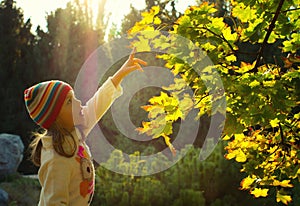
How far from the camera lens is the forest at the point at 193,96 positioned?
189 cm

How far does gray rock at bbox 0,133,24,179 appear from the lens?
8953mm

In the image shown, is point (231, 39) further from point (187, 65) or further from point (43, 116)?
point (43, 116)

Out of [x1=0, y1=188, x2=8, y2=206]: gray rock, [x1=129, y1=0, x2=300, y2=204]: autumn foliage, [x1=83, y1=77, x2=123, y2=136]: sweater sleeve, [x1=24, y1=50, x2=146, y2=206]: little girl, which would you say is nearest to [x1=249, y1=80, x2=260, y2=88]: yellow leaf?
[x1=129, y1=0, x2=300, y2=204]: autumn foliage

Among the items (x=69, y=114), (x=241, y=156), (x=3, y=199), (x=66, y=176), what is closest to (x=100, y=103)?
(x=69, y=114)

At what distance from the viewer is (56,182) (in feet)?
6.61

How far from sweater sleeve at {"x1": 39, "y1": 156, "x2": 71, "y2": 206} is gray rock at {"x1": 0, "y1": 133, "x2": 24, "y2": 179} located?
23.8ft

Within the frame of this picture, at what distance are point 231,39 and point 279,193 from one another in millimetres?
776

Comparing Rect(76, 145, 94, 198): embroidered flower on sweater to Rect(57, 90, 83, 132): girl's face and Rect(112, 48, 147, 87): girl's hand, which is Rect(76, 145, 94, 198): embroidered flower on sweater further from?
Rect(112, 48, 147, 87): girl's hand

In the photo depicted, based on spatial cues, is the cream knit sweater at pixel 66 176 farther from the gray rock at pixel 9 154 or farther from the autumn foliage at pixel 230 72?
the gray rock at pixel 9 154

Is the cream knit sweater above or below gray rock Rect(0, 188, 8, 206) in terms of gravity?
above

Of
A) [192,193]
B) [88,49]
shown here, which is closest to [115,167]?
[192,193]

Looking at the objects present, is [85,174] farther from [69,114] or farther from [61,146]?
[69,114]

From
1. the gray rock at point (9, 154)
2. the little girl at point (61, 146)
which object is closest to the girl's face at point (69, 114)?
the little girl at point (61, 146)

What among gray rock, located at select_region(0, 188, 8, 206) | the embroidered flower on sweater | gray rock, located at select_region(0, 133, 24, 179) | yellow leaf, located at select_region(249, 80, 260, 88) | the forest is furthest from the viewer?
gray rock, located at select_region(0, 133, 24, 179)
